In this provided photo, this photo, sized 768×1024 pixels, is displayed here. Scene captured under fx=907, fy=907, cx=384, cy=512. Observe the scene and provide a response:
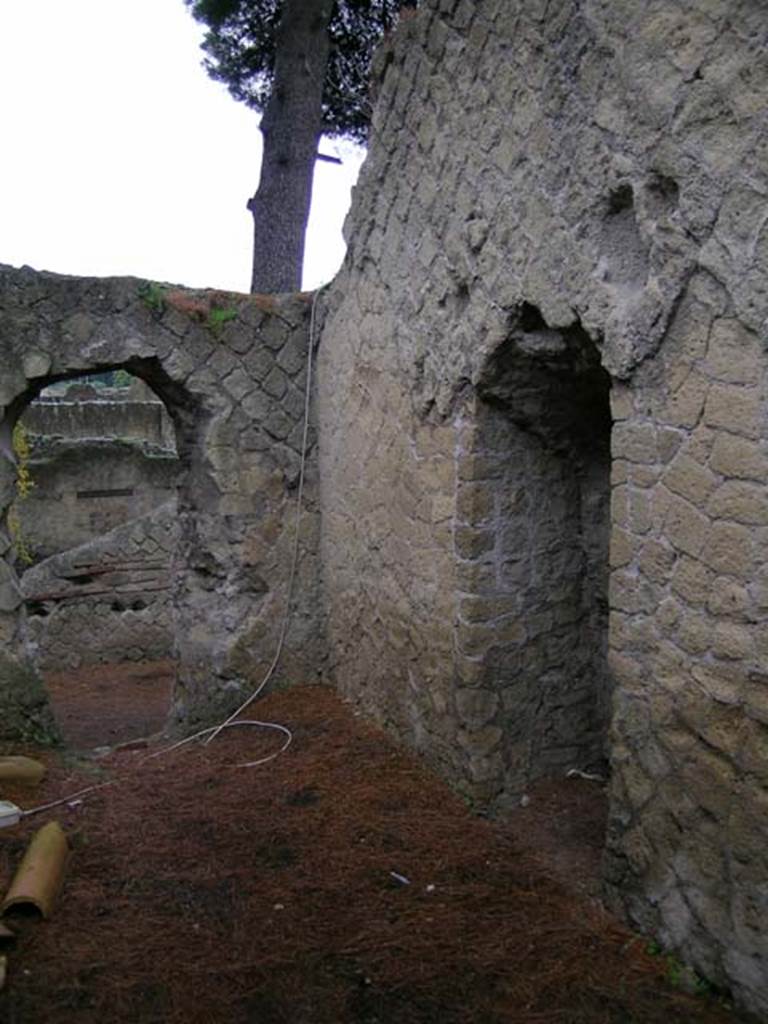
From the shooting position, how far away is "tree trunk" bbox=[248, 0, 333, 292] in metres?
8.84

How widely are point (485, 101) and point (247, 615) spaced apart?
329cm

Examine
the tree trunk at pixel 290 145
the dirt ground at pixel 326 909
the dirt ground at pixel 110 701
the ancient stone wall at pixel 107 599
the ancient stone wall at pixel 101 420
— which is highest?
the tree trunk at pixel 290 145

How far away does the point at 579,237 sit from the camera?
2994 millimetres

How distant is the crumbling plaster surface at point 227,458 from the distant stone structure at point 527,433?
0.02 metres

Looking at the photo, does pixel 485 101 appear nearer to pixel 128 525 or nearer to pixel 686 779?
pixel 686 779

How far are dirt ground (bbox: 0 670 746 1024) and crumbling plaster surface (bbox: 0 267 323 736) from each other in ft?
3.58

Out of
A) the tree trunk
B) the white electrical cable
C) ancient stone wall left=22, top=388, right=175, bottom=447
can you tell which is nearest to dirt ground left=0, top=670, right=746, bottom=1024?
the white electrical cable

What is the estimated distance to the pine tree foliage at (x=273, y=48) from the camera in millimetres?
9305

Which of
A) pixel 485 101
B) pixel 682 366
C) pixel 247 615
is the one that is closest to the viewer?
pixel 682 366

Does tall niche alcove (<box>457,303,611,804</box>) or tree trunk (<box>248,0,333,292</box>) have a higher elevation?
tree trunk (<box>248,0,333,292</box>)

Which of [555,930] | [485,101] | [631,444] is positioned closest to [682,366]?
[631,444]

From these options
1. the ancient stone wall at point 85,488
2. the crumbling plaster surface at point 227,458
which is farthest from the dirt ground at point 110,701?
the ancient stone wall at point 85,488

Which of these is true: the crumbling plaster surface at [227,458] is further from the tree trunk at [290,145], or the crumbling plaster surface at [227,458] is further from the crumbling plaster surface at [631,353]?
the tree trunk at [290,145]

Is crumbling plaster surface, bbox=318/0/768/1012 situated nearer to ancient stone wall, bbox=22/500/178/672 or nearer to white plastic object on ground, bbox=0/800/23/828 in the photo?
white plastic object on ground, bbox=0/800/23/828
